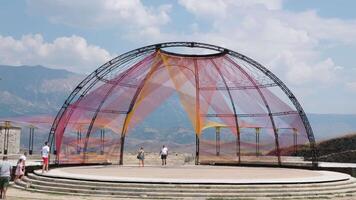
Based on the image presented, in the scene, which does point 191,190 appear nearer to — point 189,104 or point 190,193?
point 190,193

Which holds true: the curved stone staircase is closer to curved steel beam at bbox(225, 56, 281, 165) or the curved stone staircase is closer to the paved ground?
the paved ground

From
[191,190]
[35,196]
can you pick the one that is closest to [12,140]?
[35,196]

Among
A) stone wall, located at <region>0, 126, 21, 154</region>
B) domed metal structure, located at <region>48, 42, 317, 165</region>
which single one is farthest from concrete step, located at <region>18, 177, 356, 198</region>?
stone wall, located at <region>0, 126, 21, 154</region>

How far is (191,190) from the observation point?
1950cm

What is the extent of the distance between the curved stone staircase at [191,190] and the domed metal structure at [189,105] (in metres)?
12.4

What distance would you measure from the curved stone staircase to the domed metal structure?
12.4m

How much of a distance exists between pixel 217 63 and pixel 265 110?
4387mm

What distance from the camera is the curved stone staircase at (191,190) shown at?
19.3 meters

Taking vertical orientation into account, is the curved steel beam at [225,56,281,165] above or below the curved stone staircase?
above

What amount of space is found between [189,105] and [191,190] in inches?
634

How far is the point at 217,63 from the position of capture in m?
34.9

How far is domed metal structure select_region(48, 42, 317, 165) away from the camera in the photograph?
34.3m

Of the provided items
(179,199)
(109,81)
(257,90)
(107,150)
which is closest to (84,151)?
(107,150)

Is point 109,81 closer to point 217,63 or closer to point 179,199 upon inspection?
point 217,63
